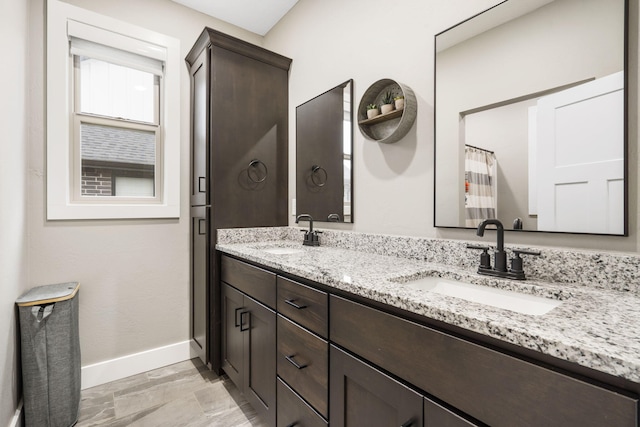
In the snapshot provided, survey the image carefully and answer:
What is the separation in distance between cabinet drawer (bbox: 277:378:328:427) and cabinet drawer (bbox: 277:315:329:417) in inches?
1.2

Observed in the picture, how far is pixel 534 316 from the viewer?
26.3 inches

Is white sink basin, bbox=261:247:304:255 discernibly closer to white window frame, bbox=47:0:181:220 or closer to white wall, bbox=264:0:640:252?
white wall, bbox=264:0:640:252

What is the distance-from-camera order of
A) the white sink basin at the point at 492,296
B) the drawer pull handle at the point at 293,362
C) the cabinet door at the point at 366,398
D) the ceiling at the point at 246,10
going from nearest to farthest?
the cabinet door at the point at 366,398, the white sink basin at the point at 492,296, the drawer pull handle at the point at 293,362, the ceiling at the point at 246,10

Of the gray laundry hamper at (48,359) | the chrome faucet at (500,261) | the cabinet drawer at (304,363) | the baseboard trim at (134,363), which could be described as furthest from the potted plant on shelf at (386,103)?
the baseboard trim at (134,363)

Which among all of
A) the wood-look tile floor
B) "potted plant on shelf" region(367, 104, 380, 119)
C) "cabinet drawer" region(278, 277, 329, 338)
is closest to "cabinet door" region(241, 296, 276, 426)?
"cabinet drawer" region(278, 277, 329, 338)

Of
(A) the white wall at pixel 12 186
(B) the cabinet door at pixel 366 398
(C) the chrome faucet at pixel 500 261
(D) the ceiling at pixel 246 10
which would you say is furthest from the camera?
(D) the ceiling at pixel 246 10

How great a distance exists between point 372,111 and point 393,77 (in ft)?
0.68

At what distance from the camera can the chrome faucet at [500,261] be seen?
3.48 ft

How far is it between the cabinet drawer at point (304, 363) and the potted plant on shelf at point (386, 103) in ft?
3.88

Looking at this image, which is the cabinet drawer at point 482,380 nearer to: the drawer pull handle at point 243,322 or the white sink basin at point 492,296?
the white sink basin at point 492,296

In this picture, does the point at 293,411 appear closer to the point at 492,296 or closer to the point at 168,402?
the point at 492,296

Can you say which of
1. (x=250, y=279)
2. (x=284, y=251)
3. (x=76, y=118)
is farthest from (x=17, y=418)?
(x=76, y=118)

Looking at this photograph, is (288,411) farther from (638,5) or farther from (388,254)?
(638,5)

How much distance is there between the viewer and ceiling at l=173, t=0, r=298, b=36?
237 centimetres
